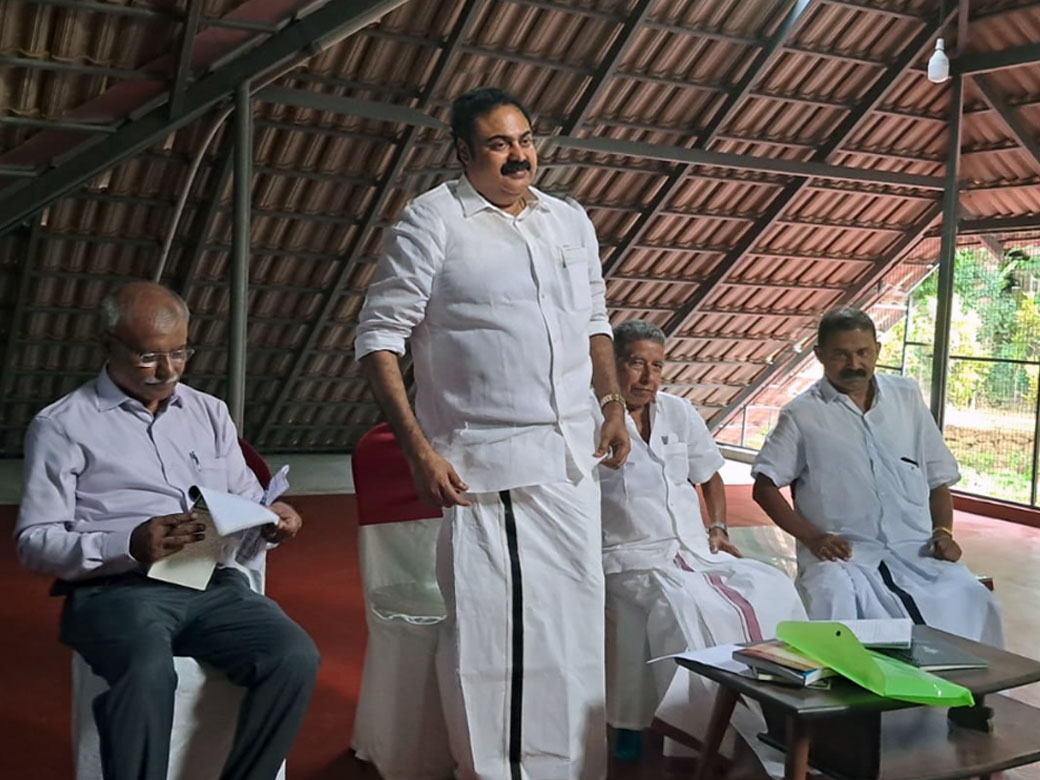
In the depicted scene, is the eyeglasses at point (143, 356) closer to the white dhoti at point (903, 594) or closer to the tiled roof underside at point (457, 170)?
the white dhoti at point (903, 594)

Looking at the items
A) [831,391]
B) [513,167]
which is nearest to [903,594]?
[831,391]

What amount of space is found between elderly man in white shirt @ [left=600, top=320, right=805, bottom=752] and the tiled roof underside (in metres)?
2.98

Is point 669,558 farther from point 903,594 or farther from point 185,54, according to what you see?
point 185,54

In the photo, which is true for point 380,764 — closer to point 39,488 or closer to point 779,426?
point 39,488

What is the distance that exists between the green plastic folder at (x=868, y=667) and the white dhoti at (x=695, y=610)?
1.74 ft

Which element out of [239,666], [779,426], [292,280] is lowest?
[239,666]

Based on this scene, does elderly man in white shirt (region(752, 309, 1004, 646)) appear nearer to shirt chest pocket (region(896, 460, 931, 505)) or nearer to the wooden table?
shirt chest pocket (region(896, 460, 931, 505))

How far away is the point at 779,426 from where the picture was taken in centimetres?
349

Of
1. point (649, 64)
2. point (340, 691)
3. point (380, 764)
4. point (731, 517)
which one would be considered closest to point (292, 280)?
point (649, 64)

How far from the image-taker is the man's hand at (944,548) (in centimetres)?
338

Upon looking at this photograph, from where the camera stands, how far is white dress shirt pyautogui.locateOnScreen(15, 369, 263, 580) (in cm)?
227

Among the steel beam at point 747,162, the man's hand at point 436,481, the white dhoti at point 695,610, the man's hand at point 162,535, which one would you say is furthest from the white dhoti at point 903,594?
the steel beam at point 747,162

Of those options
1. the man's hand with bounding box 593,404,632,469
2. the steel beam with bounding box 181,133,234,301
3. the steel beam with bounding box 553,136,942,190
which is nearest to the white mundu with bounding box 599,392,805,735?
the man's hand with bounding box 593,404,632,469

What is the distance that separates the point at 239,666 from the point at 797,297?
28.6 feet
